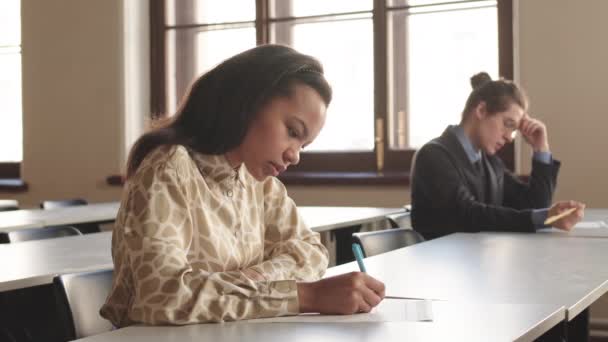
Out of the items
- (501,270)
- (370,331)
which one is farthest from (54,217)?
(370,331)

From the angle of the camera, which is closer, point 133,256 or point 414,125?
point 133,256

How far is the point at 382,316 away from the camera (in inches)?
57.1

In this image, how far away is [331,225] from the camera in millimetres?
3695

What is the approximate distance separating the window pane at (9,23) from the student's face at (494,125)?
4496mm

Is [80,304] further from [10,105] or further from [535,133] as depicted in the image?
[10,105]

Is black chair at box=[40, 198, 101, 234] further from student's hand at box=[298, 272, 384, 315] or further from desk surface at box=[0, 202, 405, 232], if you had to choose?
student's hand at box=[298, 272, 384, 315]

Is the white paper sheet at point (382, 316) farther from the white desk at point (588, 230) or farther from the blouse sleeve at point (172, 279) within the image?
the white desk at point (588, 230)

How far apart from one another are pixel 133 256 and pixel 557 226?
1.94 meters

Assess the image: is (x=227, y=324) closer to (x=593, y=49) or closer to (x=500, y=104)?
(x=500, y=104)

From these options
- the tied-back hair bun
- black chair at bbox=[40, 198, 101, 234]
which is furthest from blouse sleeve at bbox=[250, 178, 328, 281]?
black chair at bbox=[40, 198, 101, 234]

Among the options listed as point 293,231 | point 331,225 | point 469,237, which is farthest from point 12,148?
point 293,231

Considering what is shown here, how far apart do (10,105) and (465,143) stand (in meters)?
4.54

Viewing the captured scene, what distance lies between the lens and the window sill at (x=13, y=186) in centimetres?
650

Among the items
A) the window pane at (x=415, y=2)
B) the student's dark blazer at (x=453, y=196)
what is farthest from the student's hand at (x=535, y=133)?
the window pane at (x=415, y=2)
